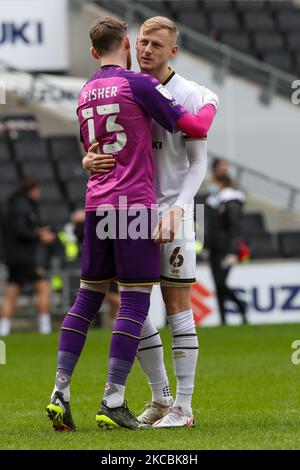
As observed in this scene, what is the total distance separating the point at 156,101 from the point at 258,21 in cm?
1897

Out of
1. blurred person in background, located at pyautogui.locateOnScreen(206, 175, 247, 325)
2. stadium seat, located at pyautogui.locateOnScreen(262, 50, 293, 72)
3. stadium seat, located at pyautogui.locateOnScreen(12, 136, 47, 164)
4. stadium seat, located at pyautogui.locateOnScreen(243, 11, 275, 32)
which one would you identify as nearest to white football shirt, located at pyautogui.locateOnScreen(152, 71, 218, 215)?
blurred person in background, located at pyautogui.locateOnScreen(206, 175, 247, 325)

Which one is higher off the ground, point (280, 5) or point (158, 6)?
point (280, 5)

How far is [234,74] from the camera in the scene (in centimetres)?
2330

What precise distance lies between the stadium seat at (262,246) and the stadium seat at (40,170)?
3.39 meters

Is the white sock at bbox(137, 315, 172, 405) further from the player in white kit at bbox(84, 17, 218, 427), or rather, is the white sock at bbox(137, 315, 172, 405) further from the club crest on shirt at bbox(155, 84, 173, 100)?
the club crest on shirt at bbox(155, 84, 173, 100)

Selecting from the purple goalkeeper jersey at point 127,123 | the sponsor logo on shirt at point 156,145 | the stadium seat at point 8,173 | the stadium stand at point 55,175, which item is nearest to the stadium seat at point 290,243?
the stadium stand at point 55,175

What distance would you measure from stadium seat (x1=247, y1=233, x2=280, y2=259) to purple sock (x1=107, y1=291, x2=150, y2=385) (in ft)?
45.5

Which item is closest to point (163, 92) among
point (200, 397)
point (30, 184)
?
point (200, 397)

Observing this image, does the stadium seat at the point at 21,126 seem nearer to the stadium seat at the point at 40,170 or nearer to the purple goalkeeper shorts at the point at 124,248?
the stadium seat at the point at 40,170

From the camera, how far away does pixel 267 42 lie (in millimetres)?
24750

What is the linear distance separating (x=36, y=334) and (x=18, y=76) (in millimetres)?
7139

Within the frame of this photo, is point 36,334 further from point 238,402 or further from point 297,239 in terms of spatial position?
point 238,402

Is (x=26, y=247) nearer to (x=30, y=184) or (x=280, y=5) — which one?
(x=30, y=184)
